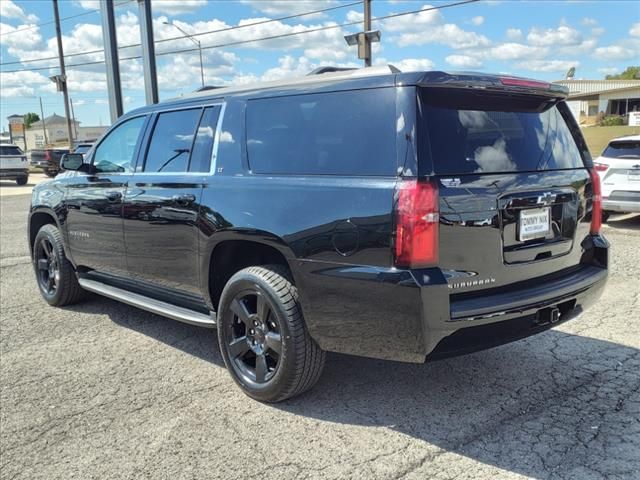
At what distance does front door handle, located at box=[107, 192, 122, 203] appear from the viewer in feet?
15.6

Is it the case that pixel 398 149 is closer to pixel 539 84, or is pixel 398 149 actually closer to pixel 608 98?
pixel 539 84

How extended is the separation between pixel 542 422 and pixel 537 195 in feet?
4.19

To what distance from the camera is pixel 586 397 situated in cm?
364

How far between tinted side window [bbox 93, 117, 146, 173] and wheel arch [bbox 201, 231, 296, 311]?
136 cm

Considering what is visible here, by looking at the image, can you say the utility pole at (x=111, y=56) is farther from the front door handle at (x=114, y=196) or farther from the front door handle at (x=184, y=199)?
the front door handle at (x=184, y=199)

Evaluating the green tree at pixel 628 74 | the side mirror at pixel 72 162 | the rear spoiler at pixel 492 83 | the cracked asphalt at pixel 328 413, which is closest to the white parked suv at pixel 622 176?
the cracked asphalt at pixel 328 413

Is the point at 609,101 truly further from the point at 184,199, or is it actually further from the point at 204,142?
the point at 184,199

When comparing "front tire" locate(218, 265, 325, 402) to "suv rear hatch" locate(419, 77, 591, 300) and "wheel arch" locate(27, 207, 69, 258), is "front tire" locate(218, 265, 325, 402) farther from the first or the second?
"wheel arch" locate(27, 207, 69, 258)

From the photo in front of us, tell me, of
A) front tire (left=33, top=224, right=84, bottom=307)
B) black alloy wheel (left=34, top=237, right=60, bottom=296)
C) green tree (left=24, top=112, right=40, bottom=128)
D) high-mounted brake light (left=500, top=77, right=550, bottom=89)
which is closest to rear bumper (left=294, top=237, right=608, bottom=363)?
high-mounted brake light (left=500, top=77, right=550, bottom=89)

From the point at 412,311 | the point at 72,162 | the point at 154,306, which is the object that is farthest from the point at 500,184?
the point at 72,162

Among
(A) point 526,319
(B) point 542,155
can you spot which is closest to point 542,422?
(A) point 526,319

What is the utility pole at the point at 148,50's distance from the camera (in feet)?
48.3

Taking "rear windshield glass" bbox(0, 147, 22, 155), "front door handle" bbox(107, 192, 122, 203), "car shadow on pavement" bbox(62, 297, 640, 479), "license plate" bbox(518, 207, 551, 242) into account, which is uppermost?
"rear windshield glass" bbox(0, 147, 22, 155)

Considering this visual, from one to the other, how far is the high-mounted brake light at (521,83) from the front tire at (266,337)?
5.42ft
